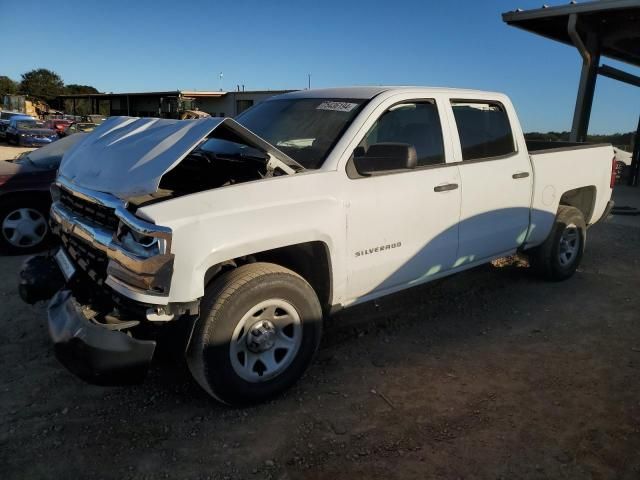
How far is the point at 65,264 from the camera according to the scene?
329 centimetres

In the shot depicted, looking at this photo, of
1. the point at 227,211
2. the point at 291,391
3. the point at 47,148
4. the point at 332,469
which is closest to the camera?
the point at 332,469

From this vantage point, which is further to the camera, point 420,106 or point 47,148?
point 47,148

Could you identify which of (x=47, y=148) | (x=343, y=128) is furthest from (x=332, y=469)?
(x=47, y=148)

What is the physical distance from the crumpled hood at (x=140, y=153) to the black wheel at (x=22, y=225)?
121 inches

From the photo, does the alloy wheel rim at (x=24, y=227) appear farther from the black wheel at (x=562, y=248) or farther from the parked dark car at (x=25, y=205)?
the black wheel at (x=562, y=248)

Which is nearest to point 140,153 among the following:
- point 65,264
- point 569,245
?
point 65,264

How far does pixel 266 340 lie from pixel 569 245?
13.3ft

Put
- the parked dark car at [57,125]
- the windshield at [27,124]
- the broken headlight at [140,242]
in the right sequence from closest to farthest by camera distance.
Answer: the broken headlight at [140,242], the windshield at [27,124], the parked dark car at [57,125]

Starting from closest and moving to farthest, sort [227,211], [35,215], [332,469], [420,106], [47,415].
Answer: [332,469], [227,211], [47,415], [420,106], [35,215]

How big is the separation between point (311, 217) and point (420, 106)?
4.87ft

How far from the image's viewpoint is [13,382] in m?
3.29

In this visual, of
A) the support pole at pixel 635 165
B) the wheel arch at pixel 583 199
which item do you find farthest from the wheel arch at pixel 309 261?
the support pole at pixel 635 165

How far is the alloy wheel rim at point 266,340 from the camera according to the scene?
2.92 meters

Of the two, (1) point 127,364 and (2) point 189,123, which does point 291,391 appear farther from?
(2) point 189,123
